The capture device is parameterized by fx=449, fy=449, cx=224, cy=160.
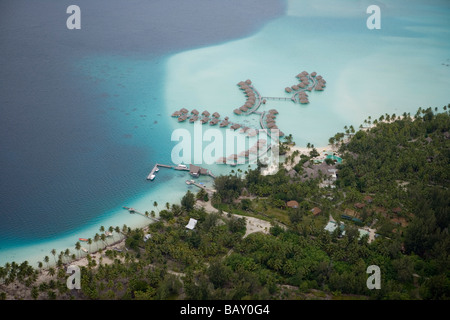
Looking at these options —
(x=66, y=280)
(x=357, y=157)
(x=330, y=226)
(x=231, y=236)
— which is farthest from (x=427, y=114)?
(x=66, y=280)

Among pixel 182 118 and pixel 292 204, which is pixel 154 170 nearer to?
pixel 182 118

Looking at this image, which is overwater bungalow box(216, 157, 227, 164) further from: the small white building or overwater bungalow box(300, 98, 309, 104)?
overwater bungalow box(300, 98, 309, 104)

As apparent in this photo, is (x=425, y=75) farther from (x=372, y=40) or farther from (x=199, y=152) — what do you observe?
(x=199, y=152)

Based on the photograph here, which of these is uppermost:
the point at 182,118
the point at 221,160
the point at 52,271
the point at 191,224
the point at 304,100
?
the point at 304,100

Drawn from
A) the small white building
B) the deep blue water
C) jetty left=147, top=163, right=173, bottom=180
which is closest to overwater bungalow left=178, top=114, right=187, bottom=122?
the deep blue water

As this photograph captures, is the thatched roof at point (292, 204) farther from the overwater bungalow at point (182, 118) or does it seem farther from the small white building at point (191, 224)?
the overwater bungalow at point (182, 118)

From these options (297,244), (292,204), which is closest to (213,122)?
(292,204)
